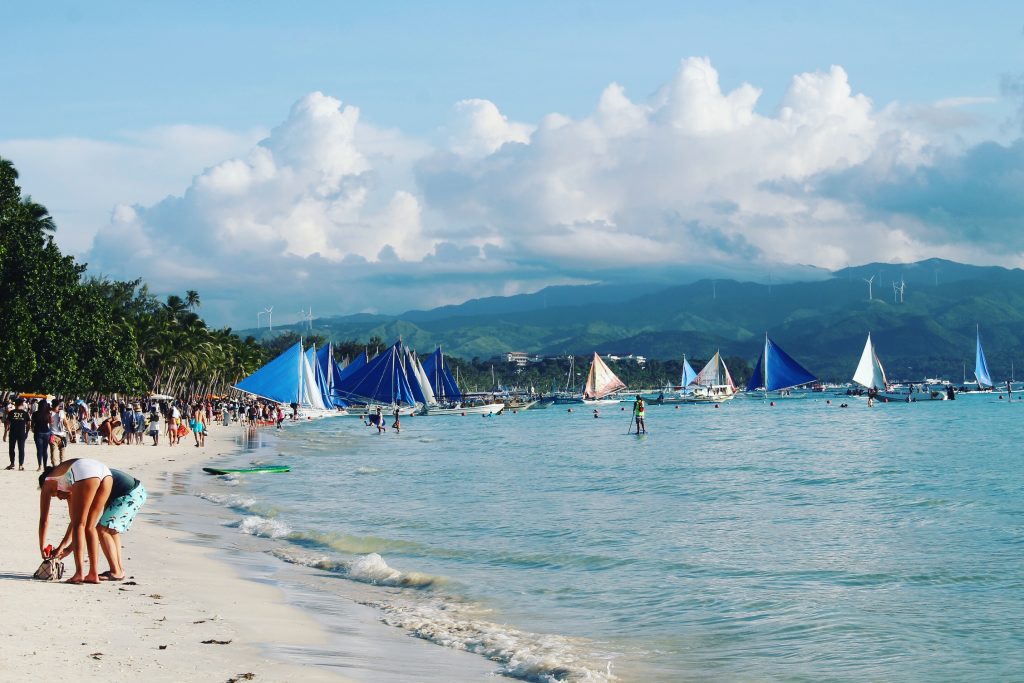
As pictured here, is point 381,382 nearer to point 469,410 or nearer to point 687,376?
point 469,410

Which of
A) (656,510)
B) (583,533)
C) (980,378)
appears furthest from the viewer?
(980,378)

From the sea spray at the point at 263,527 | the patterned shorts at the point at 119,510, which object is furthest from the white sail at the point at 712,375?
the patterned shorts at the point at 119,510

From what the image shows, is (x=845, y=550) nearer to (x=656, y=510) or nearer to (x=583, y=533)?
(x=583, y=533)

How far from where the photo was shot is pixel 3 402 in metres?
60.8

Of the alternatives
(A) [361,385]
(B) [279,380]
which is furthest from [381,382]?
(B) [279,380]

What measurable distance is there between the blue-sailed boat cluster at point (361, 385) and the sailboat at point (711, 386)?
187 feet

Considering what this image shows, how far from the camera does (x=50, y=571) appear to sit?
12219 millimetres

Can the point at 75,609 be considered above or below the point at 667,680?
above

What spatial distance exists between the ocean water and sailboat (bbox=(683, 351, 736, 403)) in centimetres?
13700

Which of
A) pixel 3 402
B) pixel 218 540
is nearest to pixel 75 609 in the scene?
pixel 218 540

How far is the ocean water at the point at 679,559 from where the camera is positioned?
38.1ft

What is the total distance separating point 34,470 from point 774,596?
75.1ft

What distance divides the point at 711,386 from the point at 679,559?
166 m

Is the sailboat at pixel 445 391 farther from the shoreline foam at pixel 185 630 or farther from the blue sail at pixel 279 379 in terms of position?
the shoreline foam at pixel 185 630
